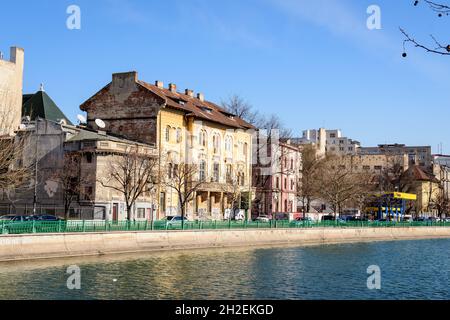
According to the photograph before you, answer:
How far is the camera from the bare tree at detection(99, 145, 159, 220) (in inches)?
2167

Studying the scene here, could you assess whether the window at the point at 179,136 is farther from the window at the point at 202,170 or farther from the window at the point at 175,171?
the window at the point at 202,170

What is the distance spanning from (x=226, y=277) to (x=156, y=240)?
14.4 metres

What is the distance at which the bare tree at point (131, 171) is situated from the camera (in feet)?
181

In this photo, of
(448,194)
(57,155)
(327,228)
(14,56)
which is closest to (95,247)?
(57,155)

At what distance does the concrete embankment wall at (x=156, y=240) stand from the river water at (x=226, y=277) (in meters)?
1.15

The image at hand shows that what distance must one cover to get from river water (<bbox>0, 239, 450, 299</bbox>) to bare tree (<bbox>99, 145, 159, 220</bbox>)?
11995 mm

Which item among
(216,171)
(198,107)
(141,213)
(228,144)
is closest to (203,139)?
(216,171)

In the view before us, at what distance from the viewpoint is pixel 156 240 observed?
150 ft

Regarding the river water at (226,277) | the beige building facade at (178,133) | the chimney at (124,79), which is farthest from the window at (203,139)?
the river water at (226,277)

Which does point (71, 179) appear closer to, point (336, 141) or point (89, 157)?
point (89, 157)

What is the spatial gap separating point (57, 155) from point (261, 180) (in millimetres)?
35900
